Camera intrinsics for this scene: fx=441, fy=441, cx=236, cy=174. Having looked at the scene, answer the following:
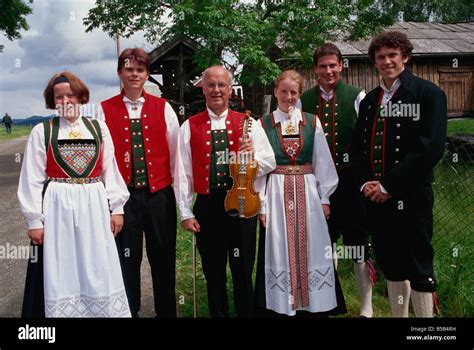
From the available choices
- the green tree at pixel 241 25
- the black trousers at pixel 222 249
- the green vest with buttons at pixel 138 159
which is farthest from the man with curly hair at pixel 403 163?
the green tree at pixel 241 25

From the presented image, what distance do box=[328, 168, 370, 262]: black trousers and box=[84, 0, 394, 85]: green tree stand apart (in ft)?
18.1

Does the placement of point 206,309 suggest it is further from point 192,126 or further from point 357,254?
point 192,126

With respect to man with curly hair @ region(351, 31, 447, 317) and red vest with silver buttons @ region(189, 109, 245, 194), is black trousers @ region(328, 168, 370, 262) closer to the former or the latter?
man with curly hair @ region(351, 31, 447, 317)

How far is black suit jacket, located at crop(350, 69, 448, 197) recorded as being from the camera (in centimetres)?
270

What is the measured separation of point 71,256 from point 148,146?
873mm

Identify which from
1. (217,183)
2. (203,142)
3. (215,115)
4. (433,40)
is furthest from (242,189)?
(433,40)

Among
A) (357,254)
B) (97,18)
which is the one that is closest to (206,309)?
(357,254)

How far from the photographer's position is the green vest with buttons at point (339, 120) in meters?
3.33

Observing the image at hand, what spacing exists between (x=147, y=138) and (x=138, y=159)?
159 mm

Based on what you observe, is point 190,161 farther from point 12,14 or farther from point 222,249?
point 12,14

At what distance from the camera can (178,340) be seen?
3004mm

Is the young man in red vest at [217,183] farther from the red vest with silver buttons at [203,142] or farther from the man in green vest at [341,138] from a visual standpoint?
the man in green vest at [341,138]

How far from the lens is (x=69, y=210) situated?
2.70m

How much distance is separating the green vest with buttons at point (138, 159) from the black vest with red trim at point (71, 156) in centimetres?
27
